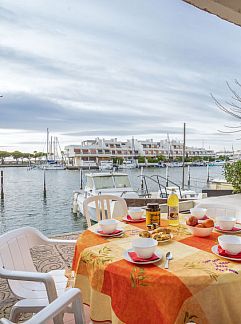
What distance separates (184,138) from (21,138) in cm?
706

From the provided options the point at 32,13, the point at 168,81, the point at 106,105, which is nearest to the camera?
the point at 32,13

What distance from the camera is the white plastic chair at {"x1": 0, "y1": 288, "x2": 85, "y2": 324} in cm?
90

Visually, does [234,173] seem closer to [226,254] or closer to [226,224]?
[226,224]

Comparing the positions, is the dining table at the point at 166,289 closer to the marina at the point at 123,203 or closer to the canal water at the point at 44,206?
the marina at the point at 123,203

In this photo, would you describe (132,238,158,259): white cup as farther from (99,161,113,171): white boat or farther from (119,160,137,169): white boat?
(119,160,137,169): white boat

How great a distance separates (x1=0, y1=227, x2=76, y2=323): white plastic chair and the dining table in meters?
0.24

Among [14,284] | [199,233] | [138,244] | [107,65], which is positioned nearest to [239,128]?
[199,233]

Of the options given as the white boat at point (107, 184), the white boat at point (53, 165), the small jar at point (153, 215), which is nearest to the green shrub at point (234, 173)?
the small jar at point (153, 215)

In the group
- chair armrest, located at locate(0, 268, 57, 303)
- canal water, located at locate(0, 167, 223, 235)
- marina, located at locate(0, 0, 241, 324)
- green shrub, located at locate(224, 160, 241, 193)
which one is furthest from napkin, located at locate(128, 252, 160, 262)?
canal water, located at locate(0, 167, 223, 235)

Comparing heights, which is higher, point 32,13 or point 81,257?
point 32,13

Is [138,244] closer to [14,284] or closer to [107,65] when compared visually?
[14,284]

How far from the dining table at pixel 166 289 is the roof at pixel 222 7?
1.59 metres

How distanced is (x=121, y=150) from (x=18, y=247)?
1997 centimetres

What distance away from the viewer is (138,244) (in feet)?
3.90
